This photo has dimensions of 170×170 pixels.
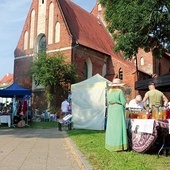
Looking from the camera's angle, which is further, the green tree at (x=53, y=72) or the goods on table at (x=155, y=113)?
the green tree at (x=53, y=72)

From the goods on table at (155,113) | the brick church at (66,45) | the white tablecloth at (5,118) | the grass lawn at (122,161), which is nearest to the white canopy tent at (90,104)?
the white tablecloth at (5,118)

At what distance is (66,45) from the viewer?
2817cm

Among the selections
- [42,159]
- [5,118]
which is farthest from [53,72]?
[42,159]

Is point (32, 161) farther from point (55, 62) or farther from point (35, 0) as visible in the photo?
point (35, 0)

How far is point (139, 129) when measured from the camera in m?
6.91

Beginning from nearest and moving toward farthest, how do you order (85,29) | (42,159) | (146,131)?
1. (42,159)
2. (146,131)
3. (85,29)

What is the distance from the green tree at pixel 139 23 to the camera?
586 inches

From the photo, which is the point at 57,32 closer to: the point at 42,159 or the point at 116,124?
the point at 116,124

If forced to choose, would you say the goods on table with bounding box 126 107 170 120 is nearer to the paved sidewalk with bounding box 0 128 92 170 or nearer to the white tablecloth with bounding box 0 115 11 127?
the paved sidewalk with bounding box 0 128 92 170

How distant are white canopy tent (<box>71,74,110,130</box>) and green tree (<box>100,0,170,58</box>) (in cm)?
295

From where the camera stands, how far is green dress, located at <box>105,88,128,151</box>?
7184 mm

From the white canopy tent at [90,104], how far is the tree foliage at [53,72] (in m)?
10.4

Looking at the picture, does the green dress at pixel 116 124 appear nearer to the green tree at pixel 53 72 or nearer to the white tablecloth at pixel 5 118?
the white tablecloth at pixel 5 118

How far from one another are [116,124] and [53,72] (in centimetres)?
1876
